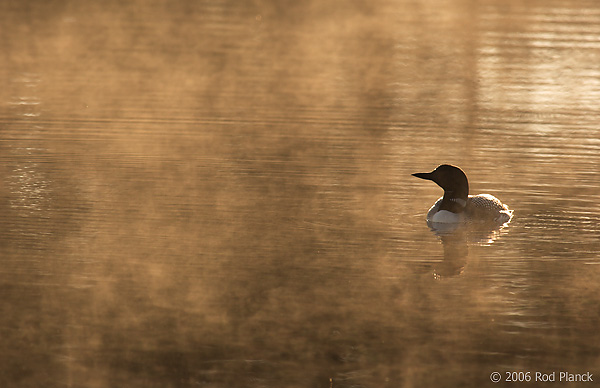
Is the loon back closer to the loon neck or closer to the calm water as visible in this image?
the loon neck

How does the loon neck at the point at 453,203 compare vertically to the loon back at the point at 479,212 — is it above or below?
above

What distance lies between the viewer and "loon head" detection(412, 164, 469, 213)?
10.4m

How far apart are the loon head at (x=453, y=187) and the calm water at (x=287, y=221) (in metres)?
0.37

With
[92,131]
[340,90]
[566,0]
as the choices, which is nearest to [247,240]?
[92,131]

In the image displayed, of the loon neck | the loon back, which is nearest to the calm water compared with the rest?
the loon back

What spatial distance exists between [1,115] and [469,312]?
8867 mm

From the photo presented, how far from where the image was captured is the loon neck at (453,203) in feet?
34.1

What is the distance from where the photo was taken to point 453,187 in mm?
10516

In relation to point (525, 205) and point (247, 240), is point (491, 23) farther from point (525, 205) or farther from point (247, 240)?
point (247, 240)

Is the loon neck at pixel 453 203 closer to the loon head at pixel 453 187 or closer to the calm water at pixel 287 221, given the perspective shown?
the loon head at pixel 453 187

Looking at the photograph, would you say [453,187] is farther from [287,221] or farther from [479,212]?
[287,221]

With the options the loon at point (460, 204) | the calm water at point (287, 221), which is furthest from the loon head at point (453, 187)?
the calm water at point (287, 221)

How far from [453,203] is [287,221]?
1.68 m

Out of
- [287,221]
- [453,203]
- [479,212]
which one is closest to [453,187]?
[453,203]
